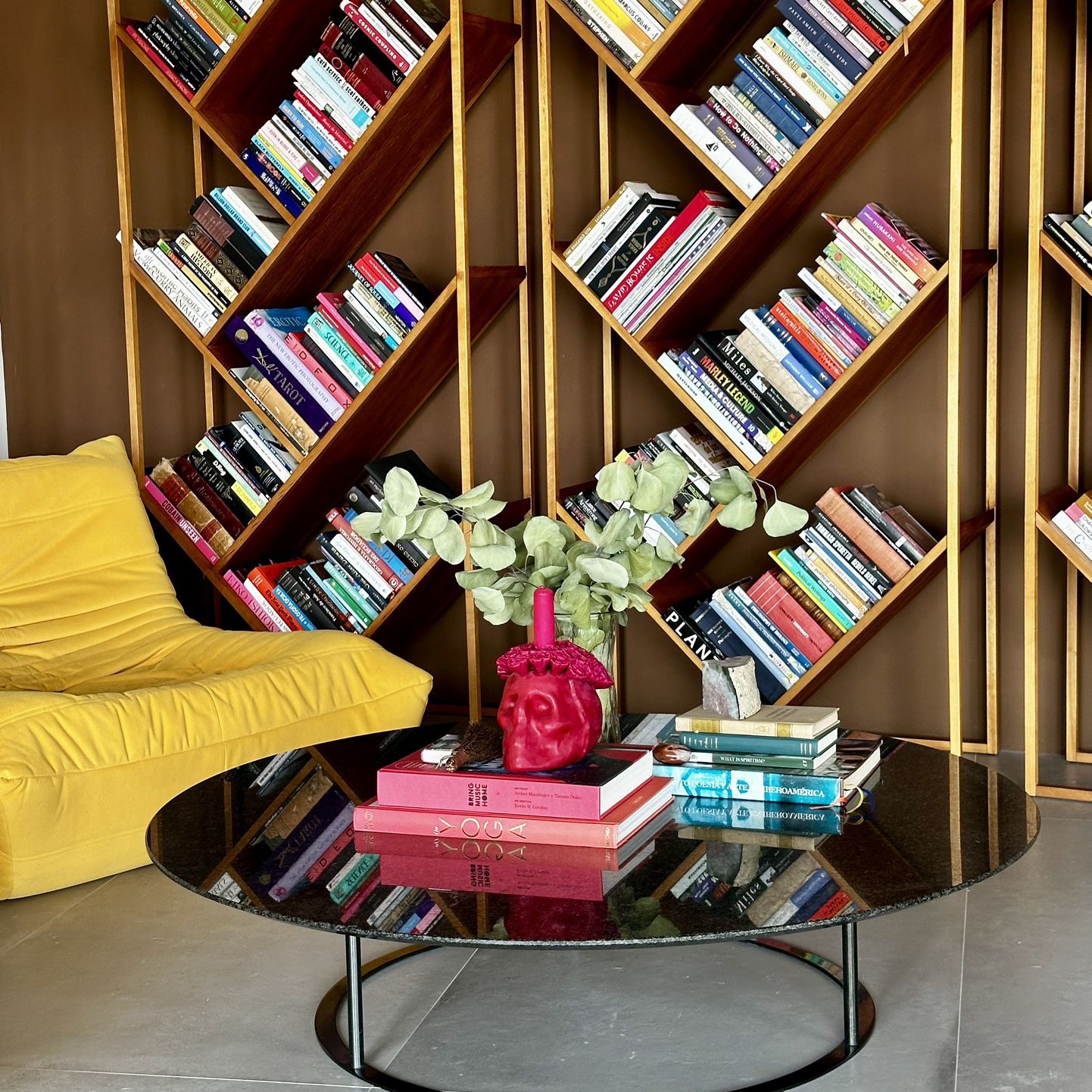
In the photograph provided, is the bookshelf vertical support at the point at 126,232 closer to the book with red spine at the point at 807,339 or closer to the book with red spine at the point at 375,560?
the book with red spine at the point at 375,560

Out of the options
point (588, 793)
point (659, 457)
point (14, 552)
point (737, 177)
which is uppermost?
point (737, 177)

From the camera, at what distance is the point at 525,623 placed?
1913mm

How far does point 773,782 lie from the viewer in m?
1.80

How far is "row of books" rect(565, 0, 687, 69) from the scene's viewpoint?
2930mm

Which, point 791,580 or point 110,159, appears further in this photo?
point 110,159

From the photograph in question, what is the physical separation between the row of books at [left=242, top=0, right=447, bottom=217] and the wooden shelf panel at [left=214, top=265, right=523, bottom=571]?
401 mm

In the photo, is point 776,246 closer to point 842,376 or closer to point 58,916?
point 842,376

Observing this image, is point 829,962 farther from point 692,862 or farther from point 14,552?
point 14,552

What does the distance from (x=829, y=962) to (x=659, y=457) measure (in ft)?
2.53

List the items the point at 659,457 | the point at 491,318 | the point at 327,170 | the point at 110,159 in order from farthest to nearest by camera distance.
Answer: the point at 110,159, the point at 491,318, the point at 327,170, the point at 659,457

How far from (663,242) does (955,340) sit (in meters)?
0.64

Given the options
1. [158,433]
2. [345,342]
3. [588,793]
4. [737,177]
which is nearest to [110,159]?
[158,433]

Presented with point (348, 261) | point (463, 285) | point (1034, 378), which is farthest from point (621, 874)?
point (348, 261)

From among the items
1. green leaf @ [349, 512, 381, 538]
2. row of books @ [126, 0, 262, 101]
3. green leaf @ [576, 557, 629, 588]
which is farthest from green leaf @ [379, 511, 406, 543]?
row of books @ [126, 0, 262, 101]
